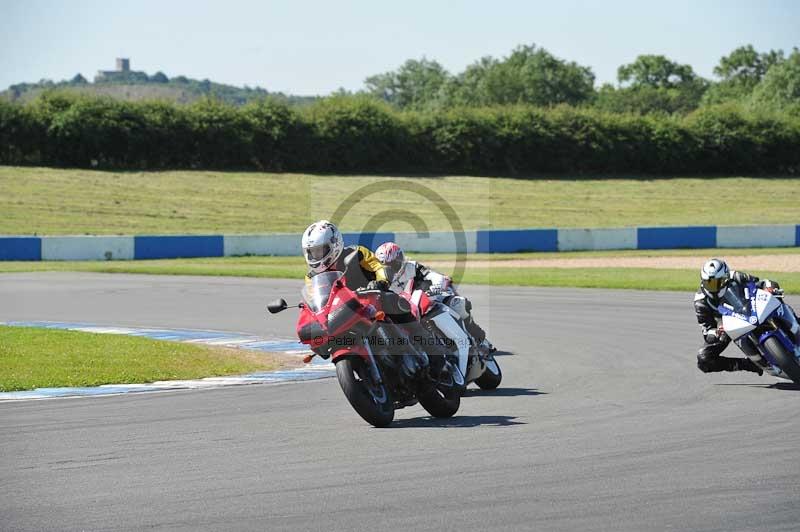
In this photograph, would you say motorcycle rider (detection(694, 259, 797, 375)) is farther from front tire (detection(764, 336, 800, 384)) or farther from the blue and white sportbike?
front tire (detection(764, 336, 800, 384))

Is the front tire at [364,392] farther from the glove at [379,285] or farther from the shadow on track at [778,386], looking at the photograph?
the shadow on track at [778,386]

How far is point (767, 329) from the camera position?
453 inches

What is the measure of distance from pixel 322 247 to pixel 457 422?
181cm

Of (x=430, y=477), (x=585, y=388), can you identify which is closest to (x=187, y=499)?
(x=430, y=477)

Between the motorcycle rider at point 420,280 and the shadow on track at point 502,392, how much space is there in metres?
0.40

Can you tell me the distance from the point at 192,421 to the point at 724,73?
156075 millimetres

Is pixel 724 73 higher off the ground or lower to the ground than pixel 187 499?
higher

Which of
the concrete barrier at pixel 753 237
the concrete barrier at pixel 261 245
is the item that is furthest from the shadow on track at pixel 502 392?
the concrete barrier at pixel 753 237

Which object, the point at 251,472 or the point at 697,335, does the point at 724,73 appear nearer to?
the point at 697,335

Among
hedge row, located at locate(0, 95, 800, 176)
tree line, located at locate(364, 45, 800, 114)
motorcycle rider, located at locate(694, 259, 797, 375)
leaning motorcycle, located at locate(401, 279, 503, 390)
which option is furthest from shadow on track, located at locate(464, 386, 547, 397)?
tree line, located at locate(364, 45, 800, 114)

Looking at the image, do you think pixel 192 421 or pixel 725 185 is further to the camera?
pixel 725 185

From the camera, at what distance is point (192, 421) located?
980cm

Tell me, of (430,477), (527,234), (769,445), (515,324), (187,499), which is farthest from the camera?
(527,234)

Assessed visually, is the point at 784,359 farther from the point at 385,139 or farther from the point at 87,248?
the point at 385,139
